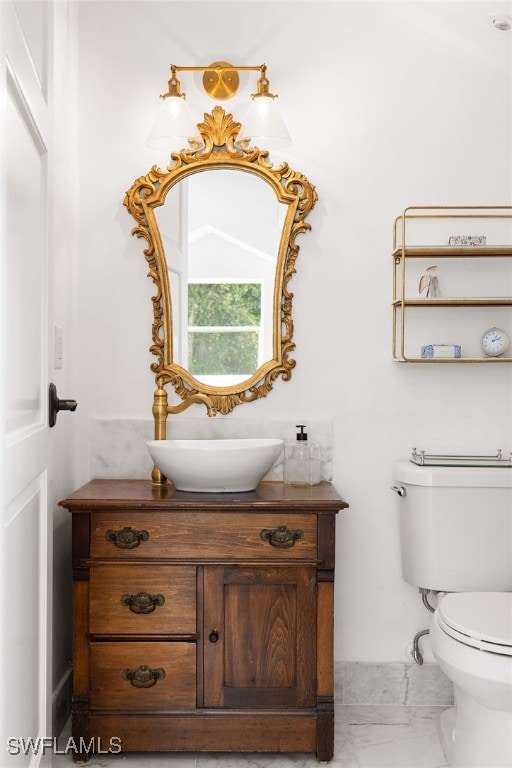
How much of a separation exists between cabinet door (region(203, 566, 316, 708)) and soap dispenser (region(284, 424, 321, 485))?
0.32 meters

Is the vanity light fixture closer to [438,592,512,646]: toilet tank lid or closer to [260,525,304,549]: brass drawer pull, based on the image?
[260,525,304,549]: brass drawer pull

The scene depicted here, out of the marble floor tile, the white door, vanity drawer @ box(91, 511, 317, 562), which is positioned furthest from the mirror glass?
the marble floor tile

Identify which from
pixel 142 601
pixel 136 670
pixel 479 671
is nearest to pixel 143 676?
pixel 136 670

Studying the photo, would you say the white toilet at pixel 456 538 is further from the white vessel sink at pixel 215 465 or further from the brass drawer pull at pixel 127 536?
the brass drawer pull at pixel 127 536

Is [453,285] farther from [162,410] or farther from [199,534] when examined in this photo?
[199,534]

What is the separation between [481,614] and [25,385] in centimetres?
129

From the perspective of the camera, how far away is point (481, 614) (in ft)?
6.05

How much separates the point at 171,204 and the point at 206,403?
680 mm

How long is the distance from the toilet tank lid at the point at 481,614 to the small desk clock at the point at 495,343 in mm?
759

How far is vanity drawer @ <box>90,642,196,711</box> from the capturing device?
197 cm

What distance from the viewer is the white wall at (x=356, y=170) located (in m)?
2.37

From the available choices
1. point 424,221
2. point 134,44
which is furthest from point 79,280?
point 424,221

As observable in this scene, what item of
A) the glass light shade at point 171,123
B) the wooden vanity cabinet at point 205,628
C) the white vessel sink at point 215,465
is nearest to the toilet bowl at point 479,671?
the wooden vanity cabinet at point 205,628

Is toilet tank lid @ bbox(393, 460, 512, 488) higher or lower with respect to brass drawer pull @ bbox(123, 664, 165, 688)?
higher
